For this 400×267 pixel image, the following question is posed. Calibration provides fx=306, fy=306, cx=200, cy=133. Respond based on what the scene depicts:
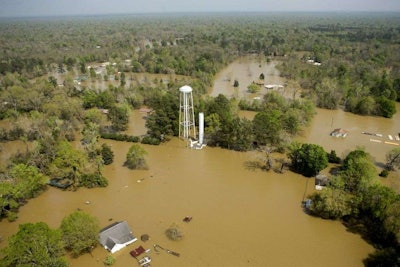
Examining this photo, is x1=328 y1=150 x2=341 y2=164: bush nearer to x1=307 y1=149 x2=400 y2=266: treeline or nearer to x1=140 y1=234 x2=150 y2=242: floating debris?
x1=307 y1=149 x2=400 y2=266: treeline

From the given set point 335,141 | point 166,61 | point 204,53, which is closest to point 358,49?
point 204,53

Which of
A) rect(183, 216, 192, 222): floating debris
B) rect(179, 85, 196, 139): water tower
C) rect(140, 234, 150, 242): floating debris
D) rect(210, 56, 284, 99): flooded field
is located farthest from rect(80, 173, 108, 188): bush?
rect(210, 56, 284, 99): flooded field

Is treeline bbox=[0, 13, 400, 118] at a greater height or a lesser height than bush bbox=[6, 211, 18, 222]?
greater

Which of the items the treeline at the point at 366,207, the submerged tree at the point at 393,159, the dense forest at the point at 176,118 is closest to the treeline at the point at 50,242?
the dense forest at the point at 176,118

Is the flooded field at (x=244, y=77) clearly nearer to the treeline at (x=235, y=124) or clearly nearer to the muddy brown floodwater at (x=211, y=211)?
the treeline at (x=235, y=124)

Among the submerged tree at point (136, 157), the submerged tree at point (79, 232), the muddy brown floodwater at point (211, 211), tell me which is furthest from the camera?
the submerged tree at point (136, 157)

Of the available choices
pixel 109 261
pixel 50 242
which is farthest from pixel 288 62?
pixel 50 242
